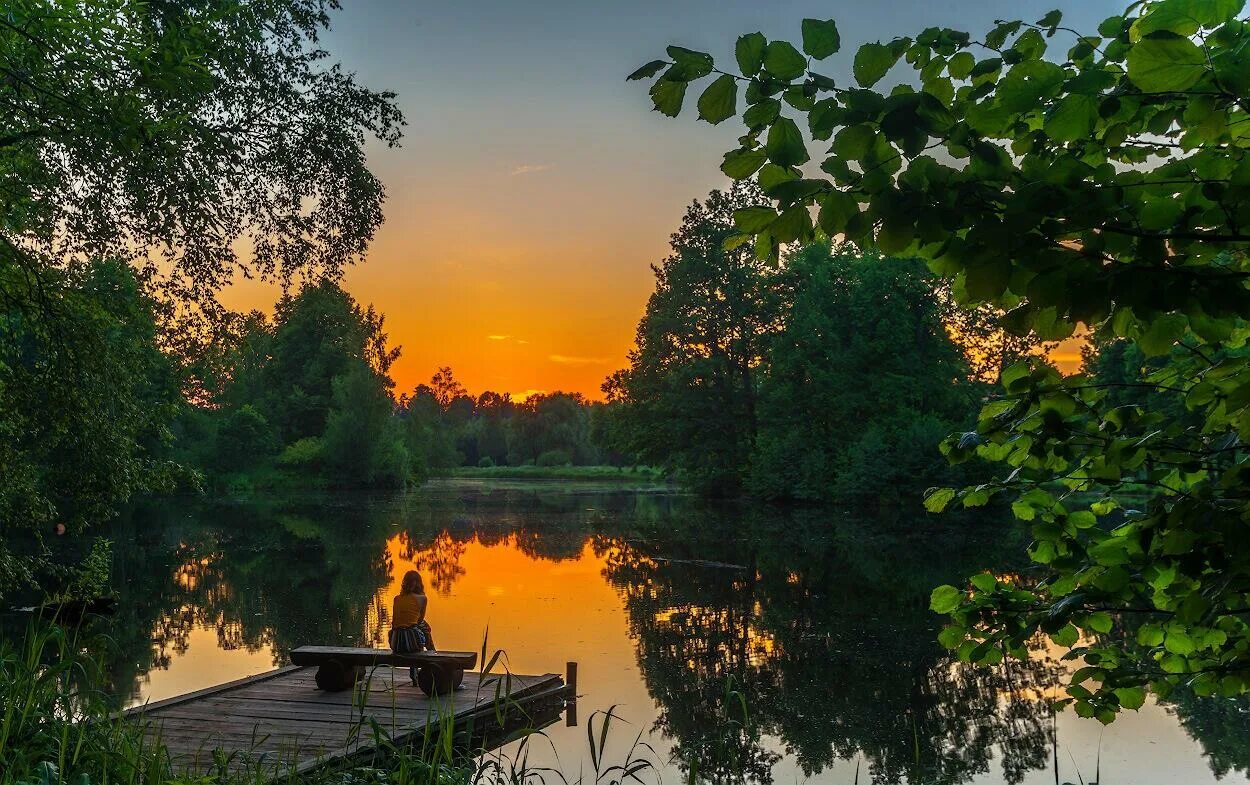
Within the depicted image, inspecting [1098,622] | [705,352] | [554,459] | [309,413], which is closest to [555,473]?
[554,459]

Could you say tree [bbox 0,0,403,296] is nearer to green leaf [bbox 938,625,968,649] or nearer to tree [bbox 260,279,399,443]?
green leaf [bbox 938,625,968,649]

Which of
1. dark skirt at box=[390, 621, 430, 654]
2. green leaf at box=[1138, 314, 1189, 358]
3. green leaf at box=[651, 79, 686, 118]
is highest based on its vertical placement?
green leaf at box=[651, 79, 686, 118]

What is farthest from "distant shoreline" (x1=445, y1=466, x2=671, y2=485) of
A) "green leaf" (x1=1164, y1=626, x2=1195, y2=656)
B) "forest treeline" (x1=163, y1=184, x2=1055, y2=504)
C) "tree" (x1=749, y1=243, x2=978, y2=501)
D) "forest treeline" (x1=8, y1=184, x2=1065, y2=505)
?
"green leaf" (x1=1164, y1=626, x2=1195, y2=656)

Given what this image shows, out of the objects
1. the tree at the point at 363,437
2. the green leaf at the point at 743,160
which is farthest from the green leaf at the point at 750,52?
the tree at the point at 363,437

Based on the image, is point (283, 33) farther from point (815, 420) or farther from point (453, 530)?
point (815, 420)

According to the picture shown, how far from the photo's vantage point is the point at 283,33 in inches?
498

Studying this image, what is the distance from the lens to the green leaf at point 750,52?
1.95 m

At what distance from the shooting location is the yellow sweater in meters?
10.7

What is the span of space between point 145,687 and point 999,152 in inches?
523

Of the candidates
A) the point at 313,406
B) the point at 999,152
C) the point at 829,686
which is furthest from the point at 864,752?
the point at 313,406

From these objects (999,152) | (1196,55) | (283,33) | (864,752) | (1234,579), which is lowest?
(864,752)

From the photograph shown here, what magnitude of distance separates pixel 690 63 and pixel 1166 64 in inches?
36.3

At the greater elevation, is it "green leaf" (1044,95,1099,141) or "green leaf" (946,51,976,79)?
"green leaf" (946,51,976,79)

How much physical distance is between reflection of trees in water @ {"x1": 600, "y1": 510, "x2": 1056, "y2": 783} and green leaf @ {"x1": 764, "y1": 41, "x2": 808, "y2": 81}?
2.80 meters
